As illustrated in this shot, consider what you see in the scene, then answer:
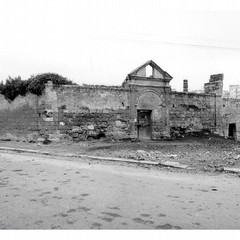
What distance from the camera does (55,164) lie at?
879 centimetres

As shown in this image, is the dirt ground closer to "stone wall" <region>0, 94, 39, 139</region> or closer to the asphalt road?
"stone wall" <region>0, 94, 39, 139</region>

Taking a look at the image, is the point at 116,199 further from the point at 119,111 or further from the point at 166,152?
the point at 119,111

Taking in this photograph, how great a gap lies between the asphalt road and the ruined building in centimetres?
768

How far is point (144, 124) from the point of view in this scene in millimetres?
18047

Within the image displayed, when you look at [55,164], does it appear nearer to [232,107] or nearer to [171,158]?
[171,158]

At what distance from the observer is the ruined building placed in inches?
593

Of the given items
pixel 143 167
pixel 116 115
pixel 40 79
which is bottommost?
pixel 143 167

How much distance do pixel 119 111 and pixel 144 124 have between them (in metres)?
2.46

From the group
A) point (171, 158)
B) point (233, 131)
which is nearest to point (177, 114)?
point (233, 131)

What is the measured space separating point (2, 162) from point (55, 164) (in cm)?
202

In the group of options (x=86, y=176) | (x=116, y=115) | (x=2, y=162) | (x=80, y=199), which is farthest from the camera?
(x=116, y=115)

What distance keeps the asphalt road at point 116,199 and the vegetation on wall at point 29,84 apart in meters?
8.38

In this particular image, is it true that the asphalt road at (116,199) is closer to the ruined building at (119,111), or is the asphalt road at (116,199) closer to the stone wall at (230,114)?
the ruined building at (119,111)

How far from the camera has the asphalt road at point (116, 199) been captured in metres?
3.74
